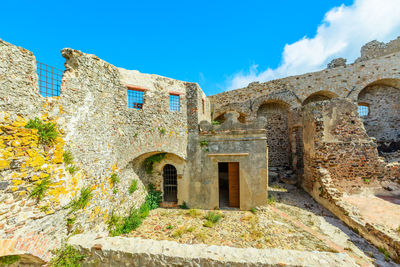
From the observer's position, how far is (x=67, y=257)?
397cm

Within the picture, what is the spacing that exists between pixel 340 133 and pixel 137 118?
33.9 feet

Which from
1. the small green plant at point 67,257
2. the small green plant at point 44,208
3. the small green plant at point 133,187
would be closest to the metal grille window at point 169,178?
the small green plant at point 133,187

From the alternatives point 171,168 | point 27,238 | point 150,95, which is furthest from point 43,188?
point 171,168

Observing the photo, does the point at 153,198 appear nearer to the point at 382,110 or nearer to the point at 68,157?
the point at 68,157

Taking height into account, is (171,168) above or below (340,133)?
below

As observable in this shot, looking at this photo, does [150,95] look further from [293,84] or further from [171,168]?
[293,84]

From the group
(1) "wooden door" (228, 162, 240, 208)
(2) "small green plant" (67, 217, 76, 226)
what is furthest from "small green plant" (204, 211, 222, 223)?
(2) "small green plant" (67, 217, 76, 226)

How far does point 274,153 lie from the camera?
42.6 ft

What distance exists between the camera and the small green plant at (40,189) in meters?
3.65

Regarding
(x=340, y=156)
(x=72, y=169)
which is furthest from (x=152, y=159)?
(x=340, y=156)

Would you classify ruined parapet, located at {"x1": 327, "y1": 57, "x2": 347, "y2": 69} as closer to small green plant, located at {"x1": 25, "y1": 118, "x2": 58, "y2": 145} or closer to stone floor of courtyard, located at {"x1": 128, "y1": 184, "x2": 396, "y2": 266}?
stone floor of courtyard, located at {"x1": 128, "y1": 184, "x2": 396, "y2": 266}

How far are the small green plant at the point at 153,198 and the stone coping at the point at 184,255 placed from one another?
3.53 m

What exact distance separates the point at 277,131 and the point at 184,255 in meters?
12.1

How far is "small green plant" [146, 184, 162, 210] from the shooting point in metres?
7.77
